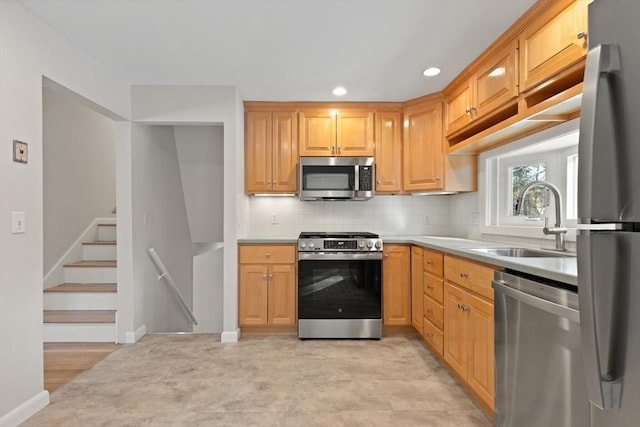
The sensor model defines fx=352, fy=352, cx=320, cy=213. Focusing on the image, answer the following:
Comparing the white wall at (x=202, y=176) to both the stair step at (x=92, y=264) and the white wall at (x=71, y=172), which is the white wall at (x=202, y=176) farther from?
the stair step at (x=92, y=264)

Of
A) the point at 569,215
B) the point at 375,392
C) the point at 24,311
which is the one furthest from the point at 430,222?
the point at 24,311

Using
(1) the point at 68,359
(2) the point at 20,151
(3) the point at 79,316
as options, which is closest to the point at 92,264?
(3) the point at 79,316

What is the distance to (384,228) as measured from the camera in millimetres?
4027

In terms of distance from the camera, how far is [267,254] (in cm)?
338

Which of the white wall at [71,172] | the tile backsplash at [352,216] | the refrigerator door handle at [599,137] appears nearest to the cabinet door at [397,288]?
the tile backsplash at [352,216]

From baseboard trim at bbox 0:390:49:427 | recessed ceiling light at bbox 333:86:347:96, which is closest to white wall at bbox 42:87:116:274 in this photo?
baseboard trim at bbox 0:390:49:427

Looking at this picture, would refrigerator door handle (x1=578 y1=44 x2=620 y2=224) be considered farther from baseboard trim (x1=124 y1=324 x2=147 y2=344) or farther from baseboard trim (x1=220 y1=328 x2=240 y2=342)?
baseboard trim (x1=124 y1=324 x2=147 y2=344)

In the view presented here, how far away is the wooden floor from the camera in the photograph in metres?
2.50

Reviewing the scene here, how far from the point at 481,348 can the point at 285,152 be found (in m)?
2.54

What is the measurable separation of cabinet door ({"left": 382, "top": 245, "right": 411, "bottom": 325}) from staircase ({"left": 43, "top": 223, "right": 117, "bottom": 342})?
2522mm

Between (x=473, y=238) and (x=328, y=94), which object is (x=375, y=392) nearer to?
(x=473, y=238)

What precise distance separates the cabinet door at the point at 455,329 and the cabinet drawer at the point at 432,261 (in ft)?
0.59

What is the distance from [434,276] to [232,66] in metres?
2.34

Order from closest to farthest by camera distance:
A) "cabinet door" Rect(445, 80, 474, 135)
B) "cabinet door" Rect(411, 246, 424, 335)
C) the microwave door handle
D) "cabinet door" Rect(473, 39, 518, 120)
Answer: "cabinet door" Rect(473, 39, 518, 120)
"cabinet door" Rect(445, 80, 474, 135)
"cabinet door" Rect(411, 246, 424, 335)
the microwave door handle
